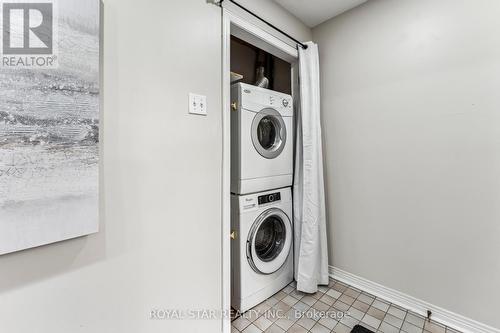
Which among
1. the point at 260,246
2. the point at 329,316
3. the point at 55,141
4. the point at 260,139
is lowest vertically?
the point at 329,316

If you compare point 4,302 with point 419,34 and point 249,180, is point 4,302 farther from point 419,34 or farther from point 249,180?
point 419,34

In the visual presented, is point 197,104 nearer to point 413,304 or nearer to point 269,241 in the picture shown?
point 269,241

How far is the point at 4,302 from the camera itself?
2.60 ft

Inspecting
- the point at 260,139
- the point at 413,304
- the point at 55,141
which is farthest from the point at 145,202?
the point at 413,304

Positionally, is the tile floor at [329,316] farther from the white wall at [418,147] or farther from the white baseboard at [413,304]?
the white wall at [418,147]

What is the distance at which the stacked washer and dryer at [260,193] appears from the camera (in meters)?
1.67

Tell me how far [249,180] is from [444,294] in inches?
61.8

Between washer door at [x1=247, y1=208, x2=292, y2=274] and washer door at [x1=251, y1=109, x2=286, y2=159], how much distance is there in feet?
1.61

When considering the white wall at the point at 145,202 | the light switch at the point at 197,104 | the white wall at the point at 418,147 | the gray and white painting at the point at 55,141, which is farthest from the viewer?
the white wall at the point at 418,147

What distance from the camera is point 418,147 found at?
164cm

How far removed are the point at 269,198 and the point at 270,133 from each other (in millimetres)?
585

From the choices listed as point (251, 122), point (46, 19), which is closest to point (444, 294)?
point (251, 122)

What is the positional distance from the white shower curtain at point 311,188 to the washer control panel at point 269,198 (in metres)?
0.24

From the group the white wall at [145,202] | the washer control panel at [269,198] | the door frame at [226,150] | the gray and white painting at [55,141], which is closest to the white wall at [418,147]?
the washer control panel at [269,198]
